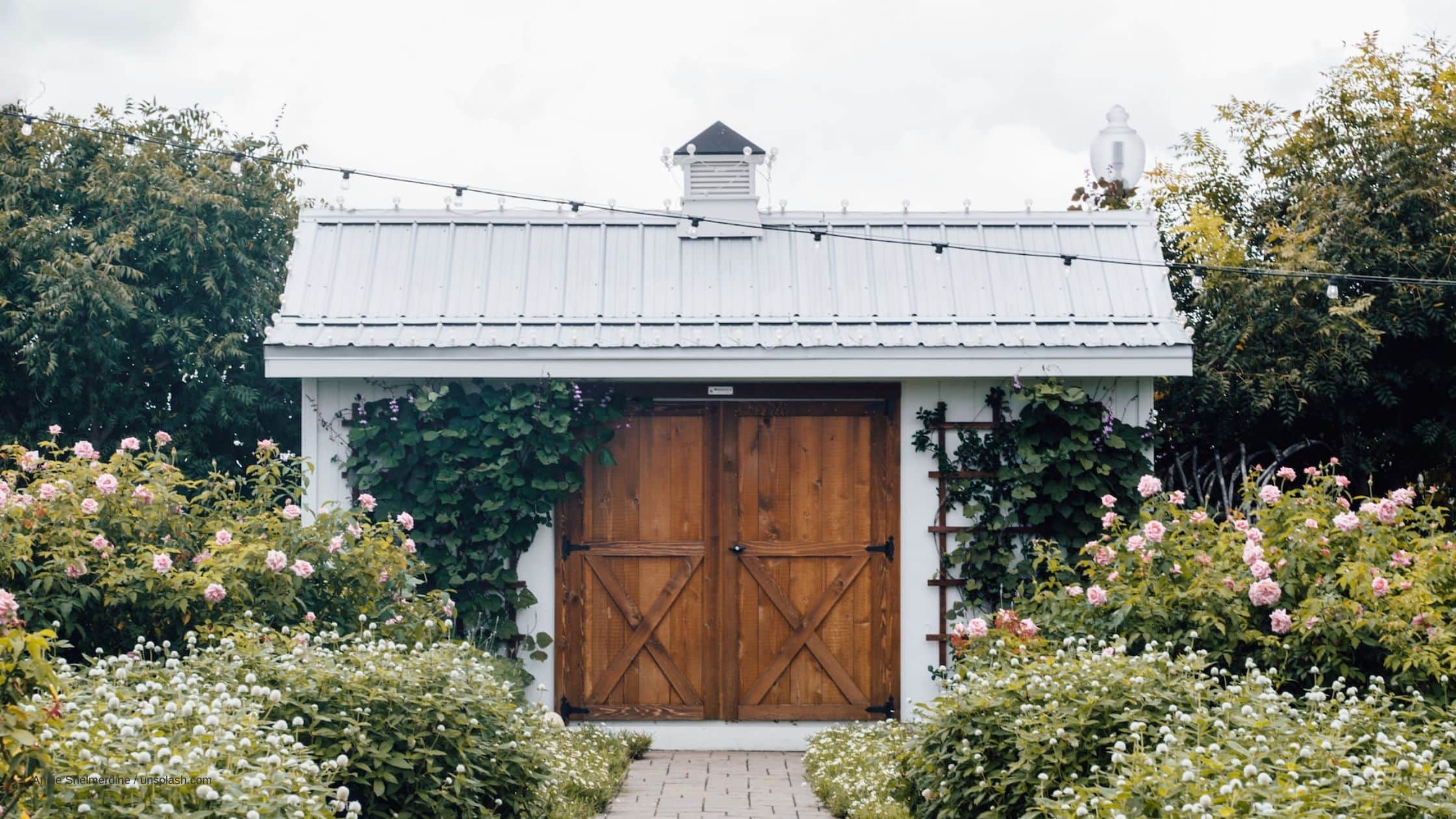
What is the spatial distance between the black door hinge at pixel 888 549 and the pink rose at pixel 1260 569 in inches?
103

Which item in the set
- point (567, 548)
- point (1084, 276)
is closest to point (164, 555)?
point (567, 548)

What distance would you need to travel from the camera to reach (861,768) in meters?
6.82

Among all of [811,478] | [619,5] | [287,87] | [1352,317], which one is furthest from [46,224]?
[1352,317]

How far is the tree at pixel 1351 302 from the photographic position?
30.1 feet

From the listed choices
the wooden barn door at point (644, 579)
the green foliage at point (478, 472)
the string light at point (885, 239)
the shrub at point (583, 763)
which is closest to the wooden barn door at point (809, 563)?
the wooden barn door at point (644, 579)

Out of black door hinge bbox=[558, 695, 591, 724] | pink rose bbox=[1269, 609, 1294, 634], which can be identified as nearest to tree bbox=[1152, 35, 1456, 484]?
pink rose bbox=[1269, 609, 1294, 634]

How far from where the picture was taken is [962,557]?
809 centimetres

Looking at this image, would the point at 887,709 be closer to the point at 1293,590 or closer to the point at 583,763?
the point at 583,763

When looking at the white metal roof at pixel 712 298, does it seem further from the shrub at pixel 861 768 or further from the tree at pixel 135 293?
the tree at pixel 135 293

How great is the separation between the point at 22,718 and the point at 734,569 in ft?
17.7

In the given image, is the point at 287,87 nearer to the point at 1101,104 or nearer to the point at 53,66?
the point at 53,66

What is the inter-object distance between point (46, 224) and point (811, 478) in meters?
7.66

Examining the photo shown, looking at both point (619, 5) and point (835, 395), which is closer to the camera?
point (835, 395)

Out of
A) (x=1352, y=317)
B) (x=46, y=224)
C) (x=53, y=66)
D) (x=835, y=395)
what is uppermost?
(x=53, y=66)
